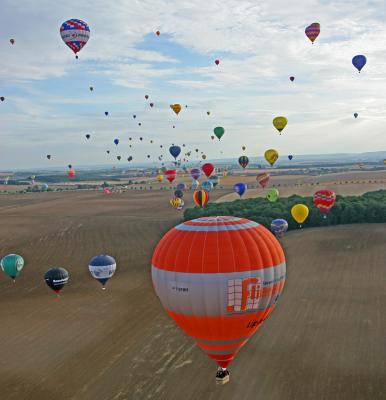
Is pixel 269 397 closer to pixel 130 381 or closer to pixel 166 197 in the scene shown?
pixel 130 381

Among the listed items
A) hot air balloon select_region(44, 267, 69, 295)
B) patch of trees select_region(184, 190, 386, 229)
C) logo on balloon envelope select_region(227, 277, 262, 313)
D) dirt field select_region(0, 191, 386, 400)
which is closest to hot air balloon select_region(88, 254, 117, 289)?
dirt field select_region(0, 191, 386, 400)

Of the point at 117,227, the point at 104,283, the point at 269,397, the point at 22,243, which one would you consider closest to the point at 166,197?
the point at 117,227

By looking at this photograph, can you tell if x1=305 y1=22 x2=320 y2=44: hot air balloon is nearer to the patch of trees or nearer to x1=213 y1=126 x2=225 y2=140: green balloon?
the patch of trees

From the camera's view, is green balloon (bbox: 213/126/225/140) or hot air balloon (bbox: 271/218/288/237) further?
green balloon (bbox: 213/126/225/140)

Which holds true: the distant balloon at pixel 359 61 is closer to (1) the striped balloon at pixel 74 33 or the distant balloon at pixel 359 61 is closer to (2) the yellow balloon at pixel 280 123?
(2) the yellow balloon at pixel 280 123

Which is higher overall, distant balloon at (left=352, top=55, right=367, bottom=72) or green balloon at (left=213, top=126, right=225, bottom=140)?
distant balloon at (left=352, top=55, right=367, bottom=72)

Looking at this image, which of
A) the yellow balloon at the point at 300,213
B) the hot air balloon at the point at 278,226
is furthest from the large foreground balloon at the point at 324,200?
the hot air balloon at the point at 278,226

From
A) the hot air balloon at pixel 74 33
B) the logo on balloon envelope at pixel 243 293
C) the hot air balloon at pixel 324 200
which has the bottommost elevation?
the hot air balloon at pixel 324 200

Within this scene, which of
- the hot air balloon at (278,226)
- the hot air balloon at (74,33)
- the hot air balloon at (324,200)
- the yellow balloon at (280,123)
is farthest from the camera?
the yellow balloon at (280,123)
